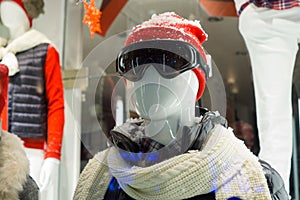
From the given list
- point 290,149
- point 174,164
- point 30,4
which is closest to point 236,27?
point 290,149

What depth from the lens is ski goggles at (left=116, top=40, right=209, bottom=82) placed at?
959 mm

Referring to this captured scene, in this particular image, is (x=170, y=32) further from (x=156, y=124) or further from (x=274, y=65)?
(x=274, y=65)

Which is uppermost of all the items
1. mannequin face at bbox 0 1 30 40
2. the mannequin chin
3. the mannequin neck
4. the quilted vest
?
mannequin face at bbox 0 1 30 40

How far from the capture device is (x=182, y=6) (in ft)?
3.89

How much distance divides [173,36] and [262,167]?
0.34 metres

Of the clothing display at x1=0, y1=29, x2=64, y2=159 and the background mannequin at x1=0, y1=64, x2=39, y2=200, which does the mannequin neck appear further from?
the clothing display at x1=0, y1=29, x2=64, y2=159

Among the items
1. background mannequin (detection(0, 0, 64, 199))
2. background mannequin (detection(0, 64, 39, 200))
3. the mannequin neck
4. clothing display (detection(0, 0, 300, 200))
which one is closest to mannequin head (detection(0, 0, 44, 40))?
background mannequin (detection(0, 0, 64, 199))

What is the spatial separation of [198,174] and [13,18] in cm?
122

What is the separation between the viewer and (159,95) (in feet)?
3.11

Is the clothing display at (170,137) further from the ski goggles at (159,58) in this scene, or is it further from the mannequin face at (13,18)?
the mannequin face at (13,18)

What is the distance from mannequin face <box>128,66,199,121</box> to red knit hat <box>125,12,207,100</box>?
4 cm

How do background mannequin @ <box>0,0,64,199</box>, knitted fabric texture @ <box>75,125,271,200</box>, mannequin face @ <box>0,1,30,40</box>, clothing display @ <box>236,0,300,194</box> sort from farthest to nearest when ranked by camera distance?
1. mannequin face @ <box>0,1,30,40</box>
2. background mannequin @ <box>0,0,64,199</box>
3. clothing display @ <box>236,0,300,194</box>
4. knitted fabric texture @ <box>75,125,271,200</box>

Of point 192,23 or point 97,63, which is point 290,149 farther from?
point 97,63

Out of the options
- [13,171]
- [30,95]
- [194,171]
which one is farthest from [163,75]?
[30,95]
